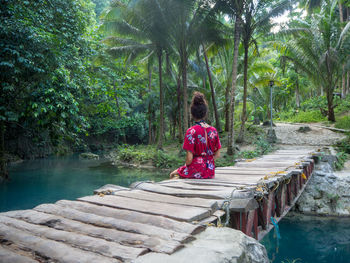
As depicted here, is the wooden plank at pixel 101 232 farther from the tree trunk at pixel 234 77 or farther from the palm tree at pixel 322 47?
the palm tree at pixel 322 47

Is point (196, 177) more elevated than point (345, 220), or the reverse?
point (196, 177)

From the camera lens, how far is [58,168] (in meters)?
15.1

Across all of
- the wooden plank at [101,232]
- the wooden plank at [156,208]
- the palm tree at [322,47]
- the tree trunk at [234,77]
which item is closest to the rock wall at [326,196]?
the tree trunk at [234,77]

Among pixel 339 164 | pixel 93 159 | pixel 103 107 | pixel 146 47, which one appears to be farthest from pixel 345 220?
pixel 93 159

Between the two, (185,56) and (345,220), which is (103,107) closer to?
(185,56)

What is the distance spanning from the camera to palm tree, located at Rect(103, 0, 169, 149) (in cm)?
1167

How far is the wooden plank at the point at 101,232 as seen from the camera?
1.60m

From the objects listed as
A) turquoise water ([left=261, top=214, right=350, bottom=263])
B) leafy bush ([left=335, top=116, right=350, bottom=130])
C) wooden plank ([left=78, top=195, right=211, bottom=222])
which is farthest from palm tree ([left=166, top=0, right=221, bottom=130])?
wooden plank ([left=78, top=195, right=211, bottom=222])

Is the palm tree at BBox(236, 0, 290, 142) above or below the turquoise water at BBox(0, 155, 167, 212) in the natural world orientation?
above

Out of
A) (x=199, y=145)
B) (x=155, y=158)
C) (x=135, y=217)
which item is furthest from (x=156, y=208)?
(x=155, y=158)

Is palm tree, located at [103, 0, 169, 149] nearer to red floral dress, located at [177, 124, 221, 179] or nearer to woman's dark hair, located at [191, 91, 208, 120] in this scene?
woman's dark hair, located at [191, 91, 208, 120]

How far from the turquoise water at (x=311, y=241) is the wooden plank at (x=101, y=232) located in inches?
186

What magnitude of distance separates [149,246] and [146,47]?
44.8 ft

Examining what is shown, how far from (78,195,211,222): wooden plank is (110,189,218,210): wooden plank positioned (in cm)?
10
